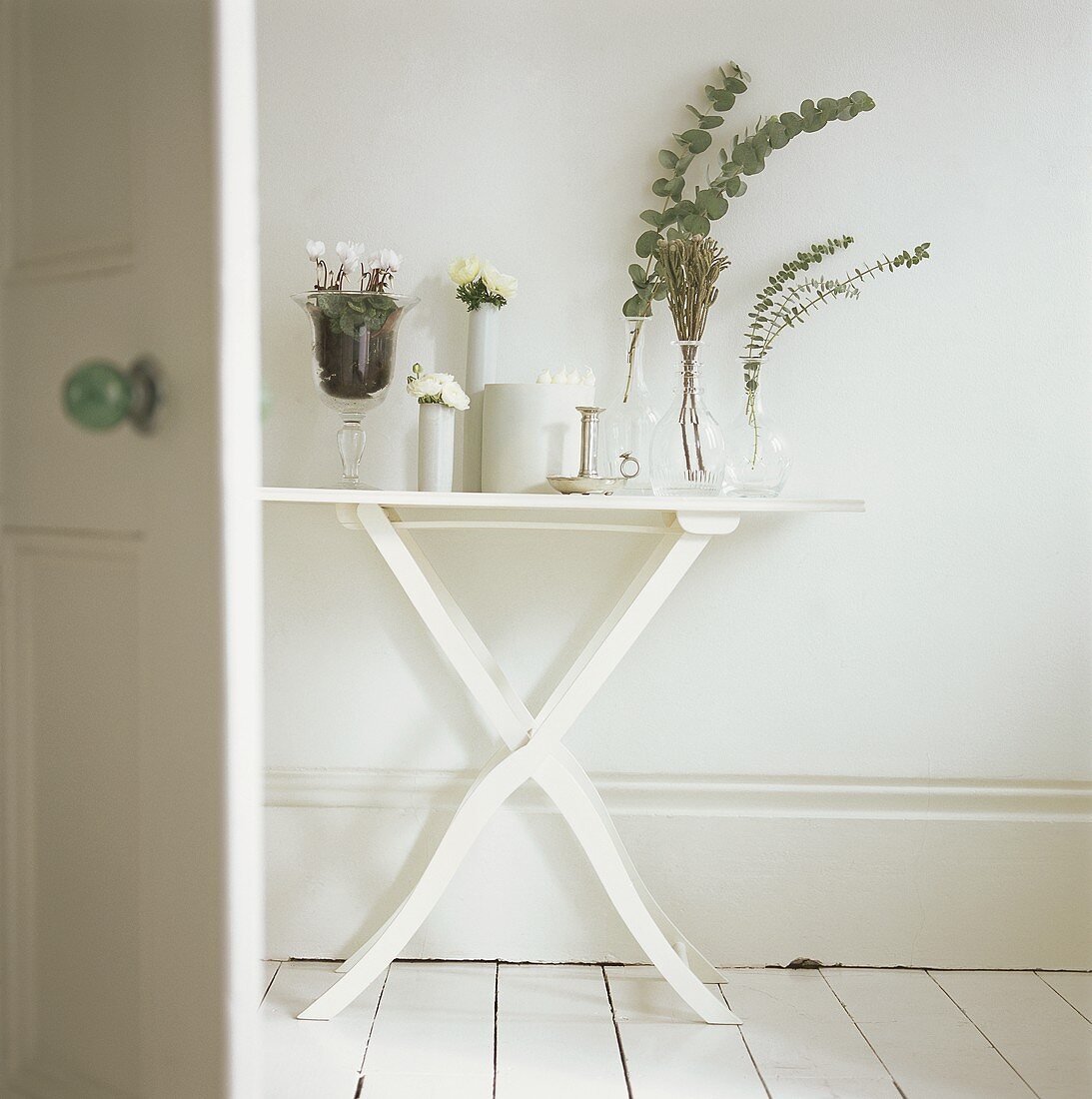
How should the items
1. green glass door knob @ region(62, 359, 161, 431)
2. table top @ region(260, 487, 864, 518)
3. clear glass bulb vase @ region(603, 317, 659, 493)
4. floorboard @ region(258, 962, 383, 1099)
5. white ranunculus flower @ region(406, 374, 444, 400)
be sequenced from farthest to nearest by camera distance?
1. clear glass bulb vase @ region(603, 317, 659, 493)
2. white ranunculus flower @ region(406, 374, 444, 400)
3. table top @ region(260, 487, 864, 518)
4. floorboard @ region(258, 962, 383, 1099)
5. green glass door knob @ region(62, 359, 161, 431)

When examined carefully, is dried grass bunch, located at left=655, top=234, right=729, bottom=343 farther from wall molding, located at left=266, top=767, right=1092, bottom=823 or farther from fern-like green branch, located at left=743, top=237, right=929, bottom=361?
wall molding, located at left=266, top=767, right=1092, bottom=823

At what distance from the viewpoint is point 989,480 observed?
6.33 ft

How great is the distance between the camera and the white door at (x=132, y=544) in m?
0.79

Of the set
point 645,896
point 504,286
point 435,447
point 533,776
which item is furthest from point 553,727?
point 504,286

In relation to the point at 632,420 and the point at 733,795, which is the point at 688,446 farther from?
the point at 733,795

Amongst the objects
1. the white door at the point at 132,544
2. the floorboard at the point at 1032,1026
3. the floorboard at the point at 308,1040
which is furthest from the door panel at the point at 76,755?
the floorboard at the point at 1032,1026

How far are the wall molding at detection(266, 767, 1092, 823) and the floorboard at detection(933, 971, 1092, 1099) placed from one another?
27 cm

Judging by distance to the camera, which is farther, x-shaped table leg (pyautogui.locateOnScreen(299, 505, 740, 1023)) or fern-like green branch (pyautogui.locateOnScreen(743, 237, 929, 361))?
fern-like green branch (pyautogui.locateOnScreen(743, 237, 929, 361))

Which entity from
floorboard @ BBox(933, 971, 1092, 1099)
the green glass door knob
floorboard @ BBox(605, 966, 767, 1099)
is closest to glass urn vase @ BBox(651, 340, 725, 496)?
floorboard @ BBox(605, 966, 767, 1099)

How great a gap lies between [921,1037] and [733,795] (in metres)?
0.48

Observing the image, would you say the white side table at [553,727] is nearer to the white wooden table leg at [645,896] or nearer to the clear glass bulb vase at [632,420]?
the white wooden table leg at [645,896]

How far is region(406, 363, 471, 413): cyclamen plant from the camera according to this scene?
5.56 feet

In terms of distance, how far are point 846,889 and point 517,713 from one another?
2.24ft

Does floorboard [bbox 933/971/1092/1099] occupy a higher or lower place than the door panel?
lower
